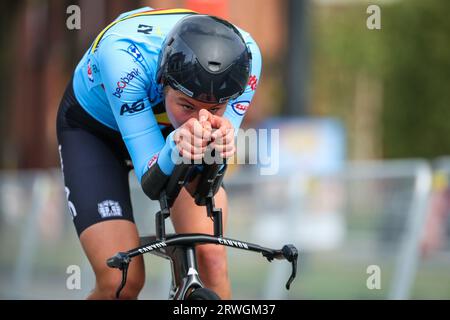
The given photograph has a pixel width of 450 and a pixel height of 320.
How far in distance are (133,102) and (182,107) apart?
294 mm

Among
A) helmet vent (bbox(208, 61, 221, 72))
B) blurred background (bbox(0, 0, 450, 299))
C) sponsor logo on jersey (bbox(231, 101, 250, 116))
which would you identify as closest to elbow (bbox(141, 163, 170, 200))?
helmet vent (bbox(208, 61, 221, 72))

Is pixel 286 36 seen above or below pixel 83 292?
above

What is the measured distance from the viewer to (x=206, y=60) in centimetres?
387

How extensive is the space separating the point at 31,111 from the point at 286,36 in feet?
44.8

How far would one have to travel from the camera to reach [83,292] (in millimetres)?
10102

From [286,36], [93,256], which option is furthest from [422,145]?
[93,256]

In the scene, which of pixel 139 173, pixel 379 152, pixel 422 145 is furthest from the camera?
pixel 379 152

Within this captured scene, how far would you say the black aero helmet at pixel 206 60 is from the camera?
388 cm

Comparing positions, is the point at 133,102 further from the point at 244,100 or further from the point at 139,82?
the point at 244,100

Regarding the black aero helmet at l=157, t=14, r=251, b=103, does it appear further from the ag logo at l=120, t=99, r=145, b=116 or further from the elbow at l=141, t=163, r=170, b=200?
Answer: the elbow at l=141, t=163, r=170, b=200

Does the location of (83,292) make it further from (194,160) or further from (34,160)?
(34,160)

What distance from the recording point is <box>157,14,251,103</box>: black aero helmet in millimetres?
3883

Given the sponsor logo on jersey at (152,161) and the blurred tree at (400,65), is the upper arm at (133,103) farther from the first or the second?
the blurred tree at (400,65)

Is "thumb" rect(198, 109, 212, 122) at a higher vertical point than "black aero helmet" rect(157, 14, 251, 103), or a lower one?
lower
